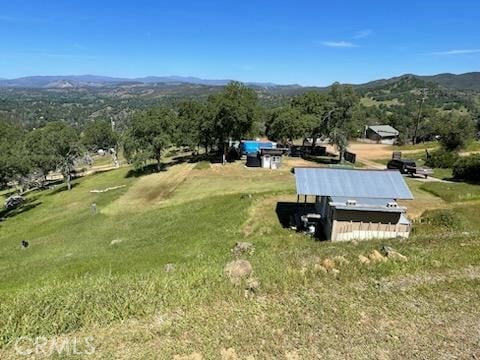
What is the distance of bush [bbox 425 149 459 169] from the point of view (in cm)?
5203

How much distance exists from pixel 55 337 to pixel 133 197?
3393cm

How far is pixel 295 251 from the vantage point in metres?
19.0

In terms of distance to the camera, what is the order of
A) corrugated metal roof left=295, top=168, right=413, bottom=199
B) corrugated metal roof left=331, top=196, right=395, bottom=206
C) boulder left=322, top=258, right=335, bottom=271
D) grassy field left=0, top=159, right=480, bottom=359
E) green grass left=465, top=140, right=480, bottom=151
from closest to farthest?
grassy field left=0, top=159, right=480, bottom=359 → boulder left=322, top=258, right=335, bottom=271 → corrugated metal roof left=331, top=196, right=395, bottom=206 → corrugated metal roof left=295, top=168, right=413, bottom=199 → green grass left=465, top=140, right=480, bottom=151

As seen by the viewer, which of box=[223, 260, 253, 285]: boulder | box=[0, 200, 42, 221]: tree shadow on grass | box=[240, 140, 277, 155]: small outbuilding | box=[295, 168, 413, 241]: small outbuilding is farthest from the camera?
box=[240, 140, 277, 155]: small outbuilding

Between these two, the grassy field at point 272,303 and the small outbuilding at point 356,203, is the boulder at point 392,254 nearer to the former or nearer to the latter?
the grassy field at point 272,303

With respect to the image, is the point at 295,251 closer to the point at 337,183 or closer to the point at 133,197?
the point at 337,183

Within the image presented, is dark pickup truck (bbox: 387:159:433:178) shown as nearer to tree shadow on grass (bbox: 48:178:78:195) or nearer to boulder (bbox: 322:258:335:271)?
boulder (bbox: 322:258:335:271)

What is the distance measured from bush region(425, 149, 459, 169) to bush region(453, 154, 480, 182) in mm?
9203

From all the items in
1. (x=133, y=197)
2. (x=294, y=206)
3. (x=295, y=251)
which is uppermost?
(x=295, y=251)

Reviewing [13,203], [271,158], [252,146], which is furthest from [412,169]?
[13,203]

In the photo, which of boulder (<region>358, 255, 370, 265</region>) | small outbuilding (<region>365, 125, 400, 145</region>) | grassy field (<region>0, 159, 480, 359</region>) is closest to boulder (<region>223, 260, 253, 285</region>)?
grassy field (<region>0, 159, 480, 359</region>)

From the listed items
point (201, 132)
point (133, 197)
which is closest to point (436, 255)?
point (133, 197)

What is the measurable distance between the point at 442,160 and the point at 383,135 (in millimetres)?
47701

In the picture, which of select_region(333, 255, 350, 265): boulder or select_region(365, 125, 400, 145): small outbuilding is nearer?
select_region(333, 255, 350, 265): boulder
